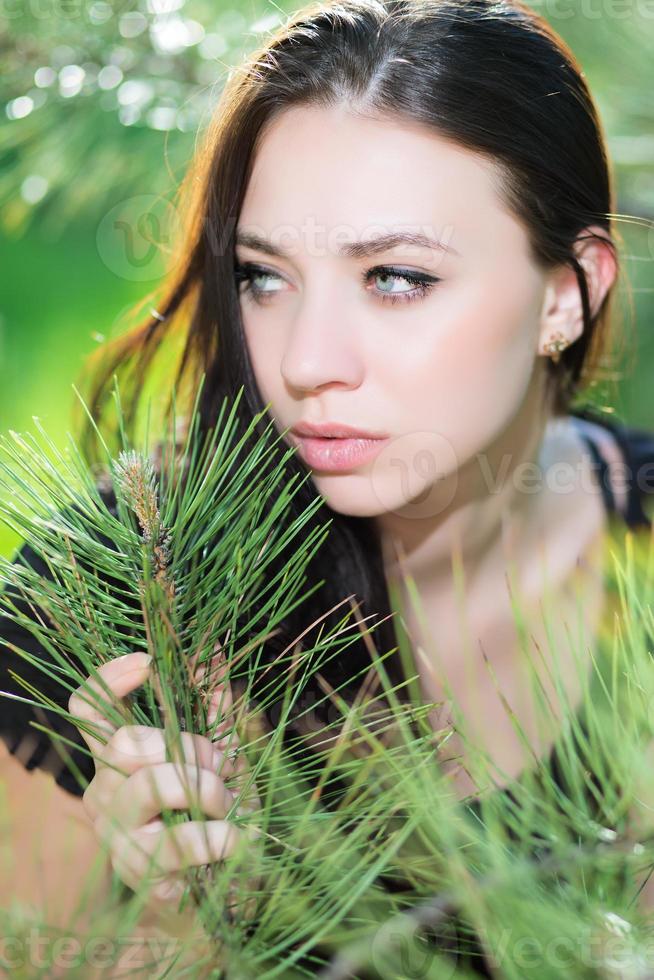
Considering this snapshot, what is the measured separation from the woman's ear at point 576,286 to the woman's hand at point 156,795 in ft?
1.66

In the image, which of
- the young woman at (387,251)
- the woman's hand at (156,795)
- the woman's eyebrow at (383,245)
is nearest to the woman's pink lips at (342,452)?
the young woman at (387,251)

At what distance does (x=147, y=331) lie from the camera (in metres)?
0.76

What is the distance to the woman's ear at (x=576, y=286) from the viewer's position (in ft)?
2.30

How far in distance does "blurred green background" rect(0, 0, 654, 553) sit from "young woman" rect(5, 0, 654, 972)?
25 mm

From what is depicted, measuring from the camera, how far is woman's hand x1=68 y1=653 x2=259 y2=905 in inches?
8.8

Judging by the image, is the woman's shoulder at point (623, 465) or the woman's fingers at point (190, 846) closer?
the woman's fingers at point (190, 846)

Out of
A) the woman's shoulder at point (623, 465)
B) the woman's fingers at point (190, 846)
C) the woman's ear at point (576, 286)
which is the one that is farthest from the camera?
the woman's shoulder at point (623, 465)

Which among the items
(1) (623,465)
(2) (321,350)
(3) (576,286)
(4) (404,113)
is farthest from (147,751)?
(1) (623,465)

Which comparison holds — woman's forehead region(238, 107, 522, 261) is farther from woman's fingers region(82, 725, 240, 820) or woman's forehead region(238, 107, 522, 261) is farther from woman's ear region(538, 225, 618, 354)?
woman's fingers region(82, 725, 240, 820)

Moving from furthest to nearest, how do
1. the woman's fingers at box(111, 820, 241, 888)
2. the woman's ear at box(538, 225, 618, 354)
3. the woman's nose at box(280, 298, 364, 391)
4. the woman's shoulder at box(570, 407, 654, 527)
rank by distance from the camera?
the woman's shoulder at box(570, 407, 654, 527) → the woman's ear at box(538, 225, 618, 354) → the woman's nose at box(280, 298, 364, 391) → the woman's fingers at box(111, 820, 241, 888)

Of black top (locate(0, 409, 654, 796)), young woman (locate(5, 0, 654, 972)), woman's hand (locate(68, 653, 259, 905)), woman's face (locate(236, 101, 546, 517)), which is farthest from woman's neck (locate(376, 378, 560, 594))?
woman's hand (locate(68, 653, 259, 905))

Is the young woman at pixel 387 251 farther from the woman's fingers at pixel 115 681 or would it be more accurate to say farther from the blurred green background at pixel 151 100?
the woman's fingers at pixel 115 681

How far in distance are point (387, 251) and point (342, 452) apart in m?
0.12

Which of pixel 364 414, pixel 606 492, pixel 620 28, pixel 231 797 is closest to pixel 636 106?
pixel 620 28
